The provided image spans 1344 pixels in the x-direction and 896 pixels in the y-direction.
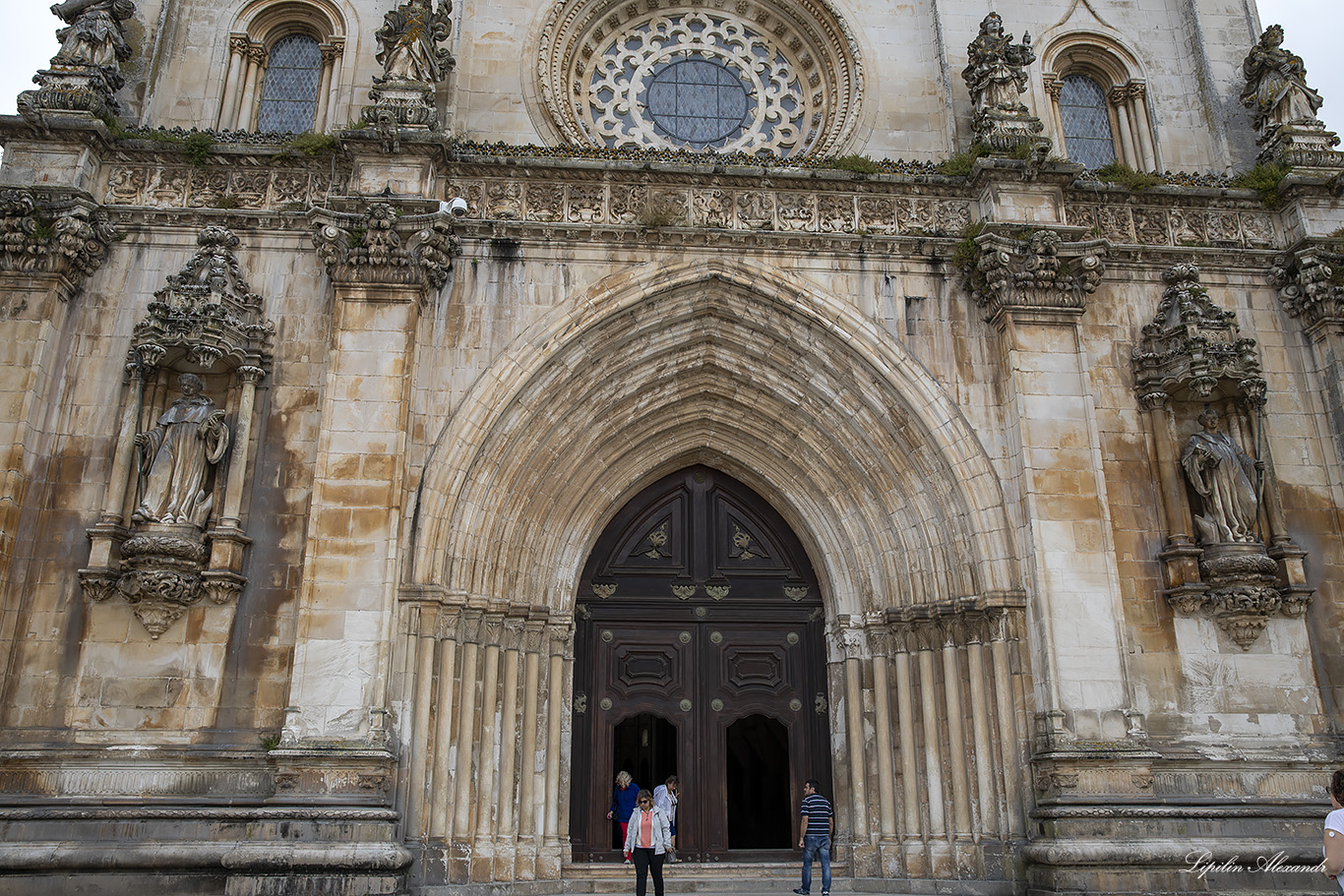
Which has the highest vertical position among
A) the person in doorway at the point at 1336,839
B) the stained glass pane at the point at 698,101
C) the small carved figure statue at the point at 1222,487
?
the stained glass pane at the point at 698,101

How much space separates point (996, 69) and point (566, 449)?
681 centimetres

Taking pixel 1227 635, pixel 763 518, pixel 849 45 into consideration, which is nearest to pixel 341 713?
pixel 763 518

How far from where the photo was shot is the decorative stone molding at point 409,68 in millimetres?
10695

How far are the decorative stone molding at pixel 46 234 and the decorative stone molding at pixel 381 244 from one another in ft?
7.78

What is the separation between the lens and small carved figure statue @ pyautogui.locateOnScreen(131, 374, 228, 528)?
9.46 meters

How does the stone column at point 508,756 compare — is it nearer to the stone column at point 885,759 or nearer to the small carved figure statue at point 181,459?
the small carved figure statue at point 181,459

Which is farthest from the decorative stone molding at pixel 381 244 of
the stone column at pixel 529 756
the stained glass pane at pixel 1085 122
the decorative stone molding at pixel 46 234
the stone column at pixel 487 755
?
the stained glass pane at pixel 1085 122

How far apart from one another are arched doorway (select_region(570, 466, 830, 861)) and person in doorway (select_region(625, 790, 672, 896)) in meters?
2.02

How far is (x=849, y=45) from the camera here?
42.7 feet

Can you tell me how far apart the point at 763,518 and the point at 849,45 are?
633 centimetres

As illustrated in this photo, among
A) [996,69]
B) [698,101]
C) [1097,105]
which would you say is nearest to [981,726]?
[996,69]

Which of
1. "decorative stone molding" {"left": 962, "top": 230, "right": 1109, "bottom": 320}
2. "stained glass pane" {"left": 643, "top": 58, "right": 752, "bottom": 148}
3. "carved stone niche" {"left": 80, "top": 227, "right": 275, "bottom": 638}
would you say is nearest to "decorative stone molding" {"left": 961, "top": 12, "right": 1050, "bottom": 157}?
"decorative stone molding" {"left": 962, "top": 230, "right": 1109, "bottom": 320}

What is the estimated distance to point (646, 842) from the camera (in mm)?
9242

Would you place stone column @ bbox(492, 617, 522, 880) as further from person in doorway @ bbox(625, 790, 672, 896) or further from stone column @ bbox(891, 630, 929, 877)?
stone column @ bbox(891, 630, 929, 877)
